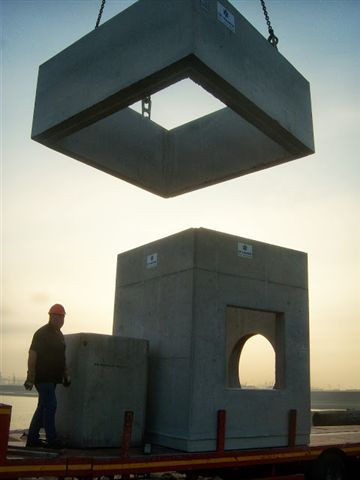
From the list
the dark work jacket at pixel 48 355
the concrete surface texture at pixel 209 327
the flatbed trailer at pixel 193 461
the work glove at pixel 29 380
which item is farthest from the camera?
the concrete surface texture at pixel 209 327

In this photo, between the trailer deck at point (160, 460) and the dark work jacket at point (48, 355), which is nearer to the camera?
the trailer deck at point (160, 460)

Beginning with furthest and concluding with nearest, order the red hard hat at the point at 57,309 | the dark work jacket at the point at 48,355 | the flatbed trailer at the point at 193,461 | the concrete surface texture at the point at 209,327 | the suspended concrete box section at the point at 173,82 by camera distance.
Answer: the concrete surface texture at the point at 209,327 < the red hard hat at the point at 57,309 < the dark work jacket at the point at 48,355 < the suspended concrete box section at the point at 173,82 < the flatbed trailer at the point at 193,461

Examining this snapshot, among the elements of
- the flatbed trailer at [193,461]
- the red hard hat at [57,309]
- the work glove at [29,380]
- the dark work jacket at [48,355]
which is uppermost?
the red hard hat at [57,309]

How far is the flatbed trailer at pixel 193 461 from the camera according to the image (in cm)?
405

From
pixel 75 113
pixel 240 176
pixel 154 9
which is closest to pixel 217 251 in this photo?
pixel 240 176

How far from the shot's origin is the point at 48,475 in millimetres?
4086

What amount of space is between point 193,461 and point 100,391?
4.34ft

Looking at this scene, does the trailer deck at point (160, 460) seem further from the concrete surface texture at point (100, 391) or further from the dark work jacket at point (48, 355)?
the dark work jacket at point (48, 355)

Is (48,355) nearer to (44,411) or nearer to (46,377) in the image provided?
(46,377)

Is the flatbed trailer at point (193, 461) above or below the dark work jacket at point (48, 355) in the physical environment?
below

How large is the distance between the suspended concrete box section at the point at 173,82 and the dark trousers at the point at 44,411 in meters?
2.83

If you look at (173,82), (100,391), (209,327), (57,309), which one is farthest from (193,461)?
(173,82)

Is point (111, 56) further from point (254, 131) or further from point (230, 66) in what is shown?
point (254, 131)

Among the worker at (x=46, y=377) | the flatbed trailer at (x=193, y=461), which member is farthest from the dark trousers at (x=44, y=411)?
the flatbed trailer at (x=193, y=461)
